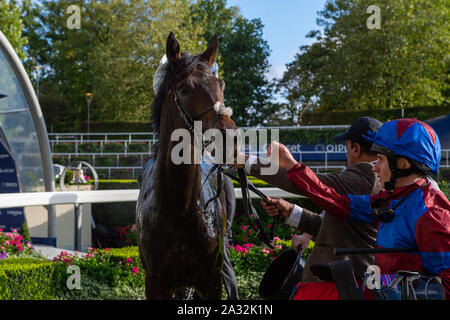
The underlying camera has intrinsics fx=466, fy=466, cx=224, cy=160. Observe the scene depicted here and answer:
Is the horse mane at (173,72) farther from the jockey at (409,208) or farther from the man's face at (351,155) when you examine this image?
the jockey at (409,208)

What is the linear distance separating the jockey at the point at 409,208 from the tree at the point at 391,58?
67.5 ft

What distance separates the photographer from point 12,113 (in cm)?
771

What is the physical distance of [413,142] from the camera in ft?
5.97

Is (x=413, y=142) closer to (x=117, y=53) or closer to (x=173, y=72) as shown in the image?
(x=173, y=72)

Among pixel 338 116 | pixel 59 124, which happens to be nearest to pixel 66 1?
pixel 59 124

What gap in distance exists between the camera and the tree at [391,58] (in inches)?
830

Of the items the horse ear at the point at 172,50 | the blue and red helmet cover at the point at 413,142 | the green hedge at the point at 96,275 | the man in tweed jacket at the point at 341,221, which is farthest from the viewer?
the green hedge at the point at 96,275

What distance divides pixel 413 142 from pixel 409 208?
0.87ft

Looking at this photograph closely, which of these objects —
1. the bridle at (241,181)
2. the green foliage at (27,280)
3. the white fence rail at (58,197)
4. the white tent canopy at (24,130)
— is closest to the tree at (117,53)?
the white tent canopy at (24,130)

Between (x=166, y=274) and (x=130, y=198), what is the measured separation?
2580 millimetres

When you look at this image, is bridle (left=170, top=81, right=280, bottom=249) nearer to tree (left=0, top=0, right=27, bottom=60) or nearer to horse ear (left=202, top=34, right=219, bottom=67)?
horse ear (left=202, top=34, right=219, bottom=67)

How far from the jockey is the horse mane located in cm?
131
